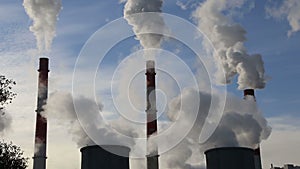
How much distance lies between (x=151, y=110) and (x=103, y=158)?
823cm

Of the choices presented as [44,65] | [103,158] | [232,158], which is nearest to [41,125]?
[44,65]

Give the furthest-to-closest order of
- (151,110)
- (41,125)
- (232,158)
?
1. (151,110)
2. (41,125)
3. (232,158)

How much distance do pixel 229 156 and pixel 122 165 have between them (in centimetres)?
569

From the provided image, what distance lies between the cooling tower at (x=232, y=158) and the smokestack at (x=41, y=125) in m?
11.9

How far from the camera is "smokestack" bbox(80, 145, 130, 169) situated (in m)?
21.6

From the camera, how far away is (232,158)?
771 inches

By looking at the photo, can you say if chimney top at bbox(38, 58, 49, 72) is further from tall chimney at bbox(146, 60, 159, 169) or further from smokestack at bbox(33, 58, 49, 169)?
tall chimney at bbox(146, 60, 159, 169)

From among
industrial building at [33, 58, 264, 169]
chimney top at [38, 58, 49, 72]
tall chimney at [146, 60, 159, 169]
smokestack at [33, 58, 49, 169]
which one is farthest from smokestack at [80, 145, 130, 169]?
chimney top at [38, 58, 49, 72]

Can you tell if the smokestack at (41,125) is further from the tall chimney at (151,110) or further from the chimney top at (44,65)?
the tall chimney at (151,110)

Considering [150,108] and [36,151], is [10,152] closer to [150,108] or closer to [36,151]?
→ [36,151]

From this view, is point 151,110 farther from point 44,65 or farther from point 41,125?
point 44,65

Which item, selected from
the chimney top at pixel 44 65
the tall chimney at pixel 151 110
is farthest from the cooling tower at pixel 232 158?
the chimney top at pixel 44 65

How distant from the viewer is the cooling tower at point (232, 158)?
19.5 meters

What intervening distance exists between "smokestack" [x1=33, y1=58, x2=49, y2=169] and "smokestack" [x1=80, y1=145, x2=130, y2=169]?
216 inches
